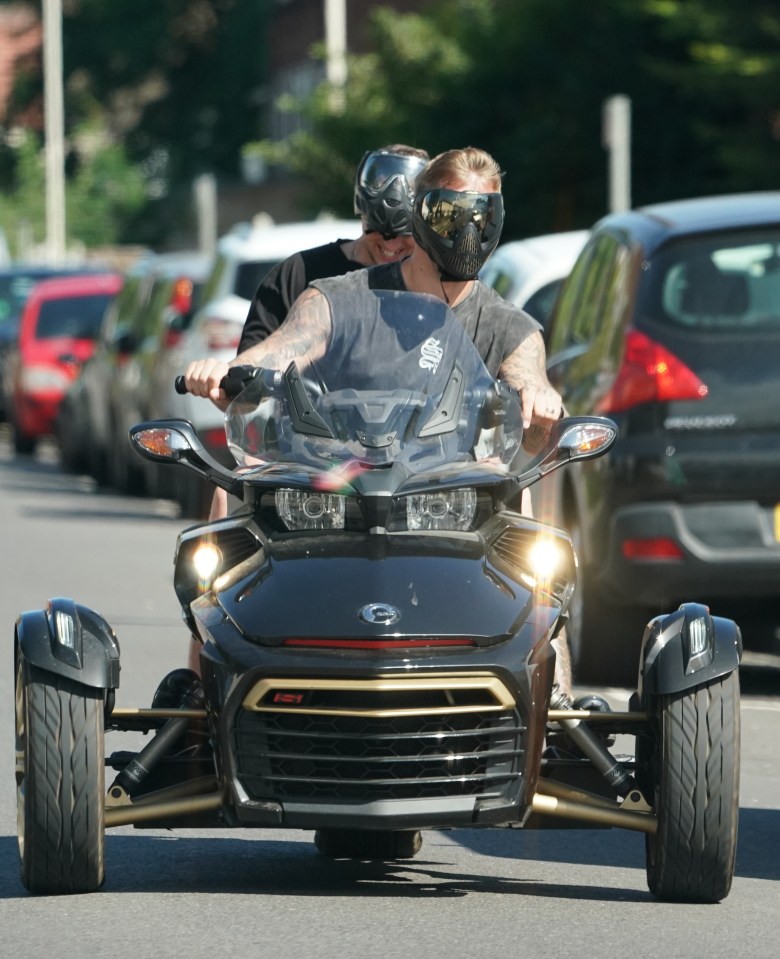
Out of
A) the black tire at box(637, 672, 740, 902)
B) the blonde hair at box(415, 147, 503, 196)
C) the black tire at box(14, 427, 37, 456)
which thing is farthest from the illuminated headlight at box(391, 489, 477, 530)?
the black tire at box(14, 427, 37, 456)

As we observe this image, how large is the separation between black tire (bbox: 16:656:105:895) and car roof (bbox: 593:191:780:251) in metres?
4.44

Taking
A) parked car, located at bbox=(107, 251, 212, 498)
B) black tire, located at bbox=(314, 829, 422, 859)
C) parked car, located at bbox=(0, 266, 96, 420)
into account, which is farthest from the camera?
parked car, located at bbox=(0, 266, 96, 420)

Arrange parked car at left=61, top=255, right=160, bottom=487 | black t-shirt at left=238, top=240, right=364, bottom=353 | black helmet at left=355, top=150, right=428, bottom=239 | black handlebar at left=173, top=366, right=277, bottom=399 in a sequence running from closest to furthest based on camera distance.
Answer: black handlebar at left=173, top=366, right=277, bottom=399, black helmet at left=355, top=150, right=428, bottom=239, black t-shirt at left=238, top=240, right=364, bottom=353, parked car at left=61, top=255, right=160, bottom=487

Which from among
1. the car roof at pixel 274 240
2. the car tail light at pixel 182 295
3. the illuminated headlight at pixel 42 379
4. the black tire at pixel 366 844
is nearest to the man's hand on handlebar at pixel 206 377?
the black tire at pixel 366 844

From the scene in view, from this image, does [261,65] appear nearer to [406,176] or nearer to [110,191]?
[110,191]

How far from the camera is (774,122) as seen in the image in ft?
82.3

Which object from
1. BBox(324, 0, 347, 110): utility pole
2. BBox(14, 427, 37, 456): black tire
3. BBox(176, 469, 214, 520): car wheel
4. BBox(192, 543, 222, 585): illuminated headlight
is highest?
BBox(324, 0, 347, 110): utility pole

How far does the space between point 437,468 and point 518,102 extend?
72.0ft

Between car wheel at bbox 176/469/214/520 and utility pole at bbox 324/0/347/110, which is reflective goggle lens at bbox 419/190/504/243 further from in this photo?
utility pole at bbox 324/0/347/110

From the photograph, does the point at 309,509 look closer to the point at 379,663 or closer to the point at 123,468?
the point at 379,663

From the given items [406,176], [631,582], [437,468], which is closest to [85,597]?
[631,582]

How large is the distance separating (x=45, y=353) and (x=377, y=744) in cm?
2105

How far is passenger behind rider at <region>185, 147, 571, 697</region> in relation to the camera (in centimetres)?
638

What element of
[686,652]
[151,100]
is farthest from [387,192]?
[151,100]
